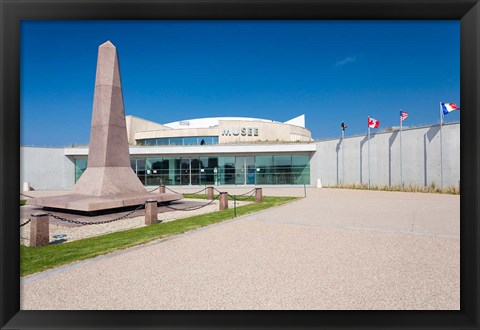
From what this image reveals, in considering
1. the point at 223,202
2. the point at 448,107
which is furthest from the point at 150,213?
the point at 448,107

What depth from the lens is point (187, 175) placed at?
102ft

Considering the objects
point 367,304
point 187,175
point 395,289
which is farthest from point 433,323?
point 187,175

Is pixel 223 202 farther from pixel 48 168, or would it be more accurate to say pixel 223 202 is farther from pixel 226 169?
pixel 48 168

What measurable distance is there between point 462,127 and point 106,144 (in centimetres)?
1272

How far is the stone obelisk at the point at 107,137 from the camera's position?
12.3 meters

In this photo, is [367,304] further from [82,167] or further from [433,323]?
[82,167]

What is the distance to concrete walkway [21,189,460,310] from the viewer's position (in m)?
3.58

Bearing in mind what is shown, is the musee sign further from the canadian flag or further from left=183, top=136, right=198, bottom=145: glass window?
the canadian flag

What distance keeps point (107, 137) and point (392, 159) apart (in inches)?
853

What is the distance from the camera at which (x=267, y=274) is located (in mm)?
4449
